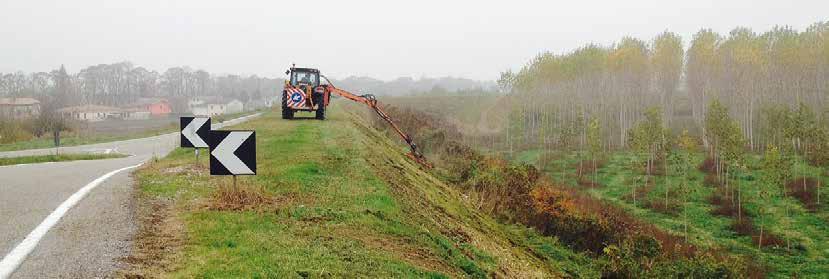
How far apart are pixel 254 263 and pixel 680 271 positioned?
11.7 metres

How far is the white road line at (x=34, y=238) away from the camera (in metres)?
6.05

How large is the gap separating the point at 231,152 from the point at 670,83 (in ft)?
193

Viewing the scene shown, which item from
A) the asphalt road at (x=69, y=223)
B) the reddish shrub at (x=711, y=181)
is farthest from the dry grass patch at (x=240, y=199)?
the reddish shrub at (x=711, y=181)

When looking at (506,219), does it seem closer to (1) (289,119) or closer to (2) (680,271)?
(2) (680,271)

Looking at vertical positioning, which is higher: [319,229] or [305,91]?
[305,91]

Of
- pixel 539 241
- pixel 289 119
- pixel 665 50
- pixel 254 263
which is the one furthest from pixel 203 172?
pixel 665 50

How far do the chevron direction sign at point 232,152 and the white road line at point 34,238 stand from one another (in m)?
2.18

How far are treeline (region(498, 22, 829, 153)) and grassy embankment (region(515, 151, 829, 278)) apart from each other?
26.7ft

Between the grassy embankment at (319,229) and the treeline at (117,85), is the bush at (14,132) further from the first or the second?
the treeline at (117,85)

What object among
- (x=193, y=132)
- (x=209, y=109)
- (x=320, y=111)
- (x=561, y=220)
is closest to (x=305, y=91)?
(x=320, y=111)

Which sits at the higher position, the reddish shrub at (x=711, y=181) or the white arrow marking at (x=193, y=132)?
the white arrow marking at (x=193, y=132)

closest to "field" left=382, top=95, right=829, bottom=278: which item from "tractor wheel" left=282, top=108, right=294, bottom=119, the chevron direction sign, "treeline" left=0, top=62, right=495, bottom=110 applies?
"tractor wheel" left=282, top=108, right=294, bottom=119

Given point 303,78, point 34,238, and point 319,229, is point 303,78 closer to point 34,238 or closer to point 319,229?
point 319,229

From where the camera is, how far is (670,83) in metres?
60.6
